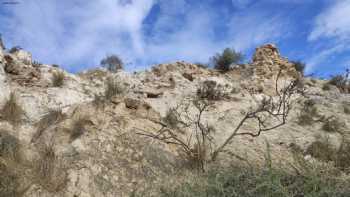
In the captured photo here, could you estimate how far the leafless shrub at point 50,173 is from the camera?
4305 mm

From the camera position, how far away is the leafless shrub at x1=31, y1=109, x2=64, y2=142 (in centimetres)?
598

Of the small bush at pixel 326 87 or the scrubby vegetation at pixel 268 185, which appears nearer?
the scrubby vegetation at pixel 268 185

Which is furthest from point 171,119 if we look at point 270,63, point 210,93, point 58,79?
point 270,63

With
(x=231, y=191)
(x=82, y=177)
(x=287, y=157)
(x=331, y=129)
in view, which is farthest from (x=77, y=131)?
(x=331, y=129)

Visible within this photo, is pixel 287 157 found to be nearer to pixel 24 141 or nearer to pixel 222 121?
pixel 222 121

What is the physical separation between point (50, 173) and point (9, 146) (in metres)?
0.94

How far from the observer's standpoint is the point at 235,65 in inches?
515

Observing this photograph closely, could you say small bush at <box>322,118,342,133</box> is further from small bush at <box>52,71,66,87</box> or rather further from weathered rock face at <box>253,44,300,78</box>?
small bush at <box>52,71,66,87</box>

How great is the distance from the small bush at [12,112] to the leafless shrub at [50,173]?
169cm

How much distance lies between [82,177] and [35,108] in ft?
9.57

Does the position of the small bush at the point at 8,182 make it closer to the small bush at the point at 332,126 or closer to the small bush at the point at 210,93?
the small bush at the point at 210,93

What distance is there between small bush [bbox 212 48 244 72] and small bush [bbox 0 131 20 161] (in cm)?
920

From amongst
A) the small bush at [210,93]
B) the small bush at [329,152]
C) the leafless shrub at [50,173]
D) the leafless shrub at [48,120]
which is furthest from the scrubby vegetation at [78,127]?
the small bush at [329,152]

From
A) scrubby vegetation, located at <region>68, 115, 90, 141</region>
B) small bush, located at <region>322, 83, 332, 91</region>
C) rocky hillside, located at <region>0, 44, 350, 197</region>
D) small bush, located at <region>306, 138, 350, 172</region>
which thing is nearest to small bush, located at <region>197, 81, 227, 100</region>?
rocky hillside, located at <region>0, 44, 350, 197</region>
